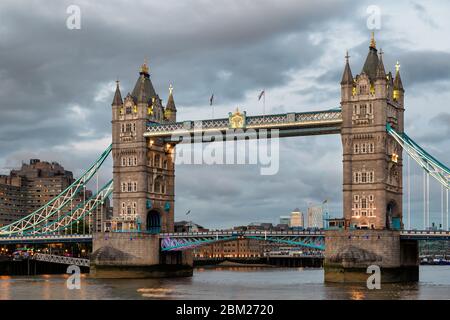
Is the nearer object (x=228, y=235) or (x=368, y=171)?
(x=368, y=171)

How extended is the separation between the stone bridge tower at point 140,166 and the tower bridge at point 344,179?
13 cm

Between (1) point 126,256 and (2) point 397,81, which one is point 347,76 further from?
(1) point 126,256

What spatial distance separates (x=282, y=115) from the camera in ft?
355

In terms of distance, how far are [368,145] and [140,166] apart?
31.0 metres

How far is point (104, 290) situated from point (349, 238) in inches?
1082

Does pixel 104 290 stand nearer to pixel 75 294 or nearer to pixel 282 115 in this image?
pixel 75 294

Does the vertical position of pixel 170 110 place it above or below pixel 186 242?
above

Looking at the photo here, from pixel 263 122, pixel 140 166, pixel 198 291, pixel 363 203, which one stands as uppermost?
pixel 263 122

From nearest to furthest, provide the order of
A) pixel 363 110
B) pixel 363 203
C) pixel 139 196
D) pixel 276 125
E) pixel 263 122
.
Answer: pixel 363 203 < pixel 363 110 < pixel 276 125 < pixel 263 122 < pixel 139 196

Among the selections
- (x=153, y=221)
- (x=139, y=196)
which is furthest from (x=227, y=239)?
(x=153, y=221)

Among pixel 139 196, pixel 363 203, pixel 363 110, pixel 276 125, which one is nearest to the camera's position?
pixel 363 203

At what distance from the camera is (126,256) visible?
11325 centimetres
